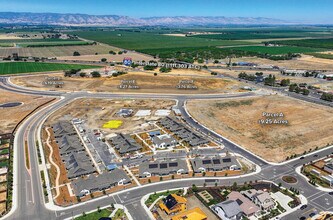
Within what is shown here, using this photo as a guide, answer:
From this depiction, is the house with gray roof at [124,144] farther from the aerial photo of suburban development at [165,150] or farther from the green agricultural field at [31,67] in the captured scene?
the green agricultural field at [31,67]

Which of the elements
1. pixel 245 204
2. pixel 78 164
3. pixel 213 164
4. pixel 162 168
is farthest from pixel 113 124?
pixel 245 204

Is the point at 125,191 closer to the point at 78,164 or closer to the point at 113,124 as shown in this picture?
the point at 78,164

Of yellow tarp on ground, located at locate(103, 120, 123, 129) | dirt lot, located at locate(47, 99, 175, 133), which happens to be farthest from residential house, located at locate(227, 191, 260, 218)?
yellow tarp on ground, located at locate(103, 120, 123, 129)

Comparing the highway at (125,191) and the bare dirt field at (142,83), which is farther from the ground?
the bare dirt field at (142,83)

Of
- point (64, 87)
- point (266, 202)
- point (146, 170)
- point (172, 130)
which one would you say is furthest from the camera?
point (64, 87)

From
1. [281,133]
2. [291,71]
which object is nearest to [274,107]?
[281,133]

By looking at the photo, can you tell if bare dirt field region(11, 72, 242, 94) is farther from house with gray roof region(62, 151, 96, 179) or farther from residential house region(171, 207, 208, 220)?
residential house region(171, 207, 208, 220)

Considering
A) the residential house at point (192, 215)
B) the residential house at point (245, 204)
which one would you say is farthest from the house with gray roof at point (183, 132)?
the residential house at point (192, 215)

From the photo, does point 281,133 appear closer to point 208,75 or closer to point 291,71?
point 208,75
